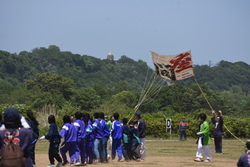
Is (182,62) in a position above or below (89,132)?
above

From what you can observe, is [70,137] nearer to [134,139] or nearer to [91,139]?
[91,139]

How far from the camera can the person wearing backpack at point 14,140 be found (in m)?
8.25

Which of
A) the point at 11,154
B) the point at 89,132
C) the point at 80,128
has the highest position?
the point at 80,128

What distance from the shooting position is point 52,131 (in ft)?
50.9

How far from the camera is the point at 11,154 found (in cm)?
827

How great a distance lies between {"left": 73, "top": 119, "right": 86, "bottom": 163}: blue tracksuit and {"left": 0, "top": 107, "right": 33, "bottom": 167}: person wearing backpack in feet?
23.8

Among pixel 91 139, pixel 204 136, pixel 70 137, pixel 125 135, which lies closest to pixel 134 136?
pixel 125 135

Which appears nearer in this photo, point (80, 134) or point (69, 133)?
point (69, 133)

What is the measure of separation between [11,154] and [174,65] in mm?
21505

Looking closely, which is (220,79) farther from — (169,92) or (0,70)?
(169,92)

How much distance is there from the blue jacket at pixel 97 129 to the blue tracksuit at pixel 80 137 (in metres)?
0.86

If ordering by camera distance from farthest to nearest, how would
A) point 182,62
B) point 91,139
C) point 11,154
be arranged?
point 182,62 < point 91,139 < point 11,154

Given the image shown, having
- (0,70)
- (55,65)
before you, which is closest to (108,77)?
(55,65)

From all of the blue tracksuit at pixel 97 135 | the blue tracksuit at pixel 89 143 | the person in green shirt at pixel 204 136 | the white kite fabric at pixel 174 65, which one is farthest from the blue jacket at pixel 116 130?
the white kite fabric at pixel 174 65
